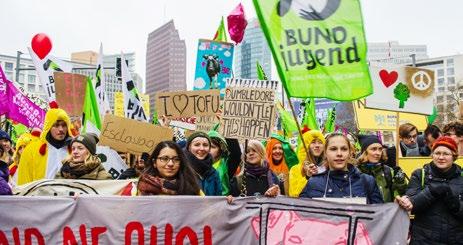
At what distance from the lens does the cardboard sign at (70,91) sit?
736 cm

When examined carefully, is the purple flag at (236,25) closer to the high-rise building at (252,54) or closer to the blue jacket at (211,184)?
the blue jacket at (211,184)

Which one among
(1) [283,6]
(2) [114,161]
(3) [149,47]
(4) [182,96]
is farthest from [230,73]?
(3) [149,47]

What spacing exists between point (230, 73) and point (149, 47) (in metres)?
66.5

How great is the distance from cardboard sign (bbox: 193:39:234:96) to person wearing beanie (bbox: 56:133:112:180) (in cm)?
342

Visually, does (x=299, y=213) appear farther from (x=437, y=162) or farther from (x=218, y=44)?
(x=218, y=44)

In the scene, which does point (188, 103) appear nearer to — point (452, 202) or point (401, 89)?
point (401, 89)

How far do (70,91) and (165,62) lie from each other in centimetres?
5200

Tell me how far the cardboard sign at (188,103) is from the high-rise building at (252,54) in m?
33.6

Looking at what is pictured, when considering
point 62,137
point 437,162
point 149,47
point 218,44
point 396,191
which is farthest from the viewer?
point 149,47

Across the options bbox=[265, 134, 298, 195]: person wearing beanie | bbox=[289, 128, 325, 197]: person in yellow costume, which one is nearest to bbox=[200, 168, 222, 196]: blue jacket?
bbox=[289, 128, 325, 197]: person in yellow costume

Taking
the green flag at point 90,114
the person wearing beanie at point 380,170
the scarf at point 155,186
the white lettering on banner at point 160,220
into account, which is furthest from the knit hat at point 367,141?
the green flag at point 90,114

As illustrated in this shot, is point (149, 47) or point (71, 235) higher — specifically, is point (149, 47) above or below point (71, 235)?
above

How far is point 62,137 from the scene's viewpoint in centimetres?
524

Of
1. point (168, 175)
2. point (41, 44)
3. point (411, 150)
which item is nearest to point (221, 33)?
point (41, 44)
